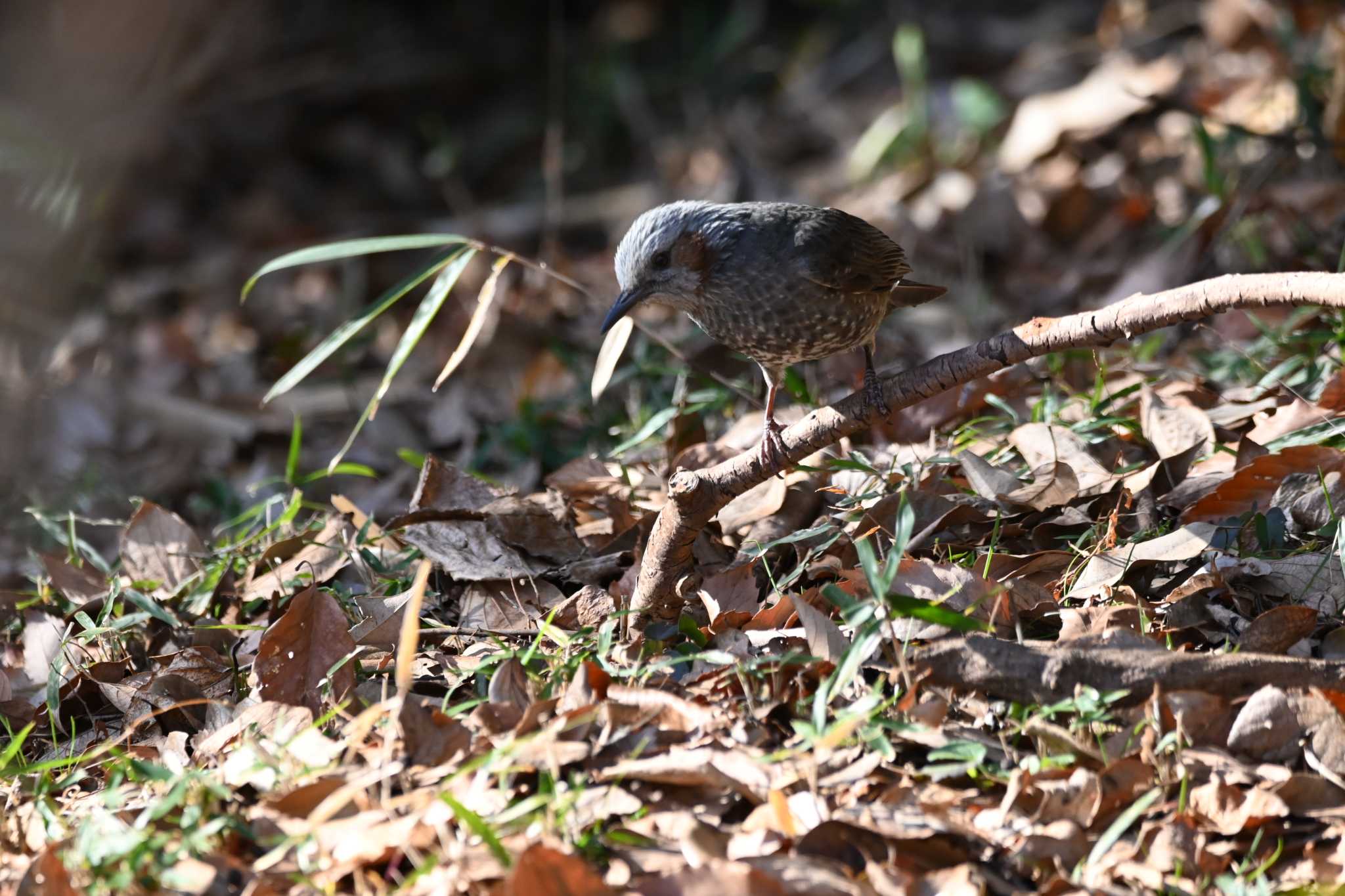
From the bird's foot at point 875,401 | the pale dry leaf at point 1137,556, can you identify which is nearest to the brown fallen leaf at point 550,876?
the bird's foot at point 875,401

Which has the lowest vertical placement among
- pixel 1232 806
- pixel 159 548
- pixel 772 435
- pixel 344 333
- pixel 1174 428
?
pixel 159 548

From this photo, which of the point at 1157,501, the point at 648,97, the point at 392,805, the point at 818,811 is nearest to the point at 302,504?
the point at 392,805

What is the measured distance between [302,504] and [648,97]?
5737mm

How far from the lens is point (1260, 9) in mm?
7391

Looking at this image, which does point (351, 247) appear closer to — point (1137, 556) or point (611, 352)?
point (611, 352)

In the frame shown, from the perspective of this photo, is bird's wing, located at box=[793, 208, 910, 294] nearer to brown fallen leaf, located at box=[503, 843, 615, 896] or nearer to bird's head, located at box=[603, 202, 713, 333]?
bird's head, located at box=[603, 202, 713, 333]

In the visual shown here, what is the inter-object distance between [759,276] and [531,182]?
17.7ft

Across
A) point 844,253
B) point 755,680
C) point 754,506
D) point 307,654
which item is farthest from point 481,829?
point 844,253

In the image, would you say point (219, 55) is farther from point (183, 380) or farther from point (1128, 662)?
point (1128, 662)

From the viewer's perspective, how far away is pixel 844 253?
13.1 feet

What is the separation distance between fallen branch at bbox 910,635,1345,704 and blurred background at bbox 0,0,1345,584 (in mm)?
1801

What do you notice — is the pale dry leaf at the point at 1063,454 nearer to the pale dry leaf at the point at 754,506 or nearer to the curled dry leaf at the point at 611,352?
the pale dry leaf at the point at 754,506

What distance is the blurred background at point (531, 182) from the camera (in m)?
5.35

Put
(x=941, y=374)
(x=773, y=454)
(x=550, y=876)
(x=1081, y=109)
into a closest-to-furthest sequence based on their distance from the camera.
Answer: (x=550, y=876)
(x=941, y=374)
(x=773, y=454)
(x=1081, y=109)
